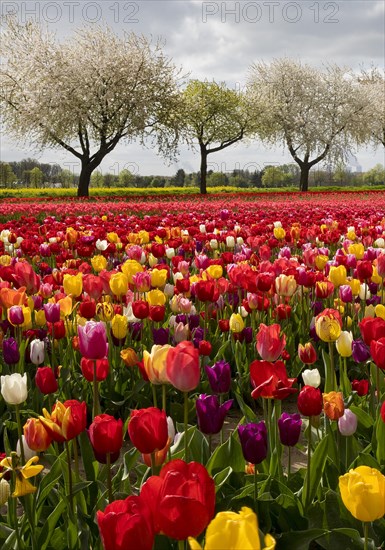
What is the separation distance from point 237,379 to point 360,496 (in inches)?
93.0

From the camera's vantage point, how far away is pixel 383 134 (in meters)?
61.2

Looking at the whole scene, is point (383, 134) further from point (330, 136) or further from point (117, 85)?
point (117, 85)

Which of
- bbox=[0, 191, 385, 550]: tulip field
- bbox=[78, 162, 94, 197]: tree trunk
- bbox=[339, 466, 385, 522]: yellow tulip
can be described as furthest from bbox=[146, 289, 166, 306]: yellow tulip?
bbox=[78, 162, 94, 197]: tree trunk

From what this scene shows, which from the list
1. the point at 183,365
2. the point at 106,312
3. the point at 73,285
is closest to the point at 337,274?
the point at 106,312

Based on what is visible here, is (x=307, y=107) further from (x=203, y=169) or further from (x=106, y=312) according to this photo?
(x=106, y=312)

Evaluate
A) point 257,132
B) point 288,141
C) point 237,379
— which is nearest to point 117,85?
point 257,132

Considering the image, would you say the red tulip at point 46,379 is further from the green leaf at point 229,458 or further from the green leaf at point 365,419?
the green leaf at point 365,419

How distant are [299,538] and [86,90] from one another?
110 ft

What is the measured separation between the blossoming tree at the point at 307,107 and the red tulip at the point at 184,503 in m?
47.0

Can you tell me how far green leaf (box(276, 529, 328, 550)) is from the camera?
1.71 metres

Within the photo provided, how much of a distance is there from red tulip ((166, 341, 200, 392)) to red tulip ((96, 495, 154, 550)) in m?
0.56

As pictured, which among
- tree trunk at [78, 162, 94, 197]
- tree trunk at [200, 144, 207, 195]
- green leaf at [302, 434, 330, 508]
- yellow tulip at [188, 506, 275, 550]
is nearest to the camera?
yellow tulip at [188, 506, 275, 550]

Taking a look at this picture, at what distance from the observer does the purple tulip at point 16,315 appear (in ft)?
9.40

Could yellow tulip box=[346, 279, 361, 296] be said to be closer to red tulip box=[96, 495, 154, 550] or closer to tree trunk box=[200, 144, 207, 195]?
red tulip box=[96, 495, 154, 550]
